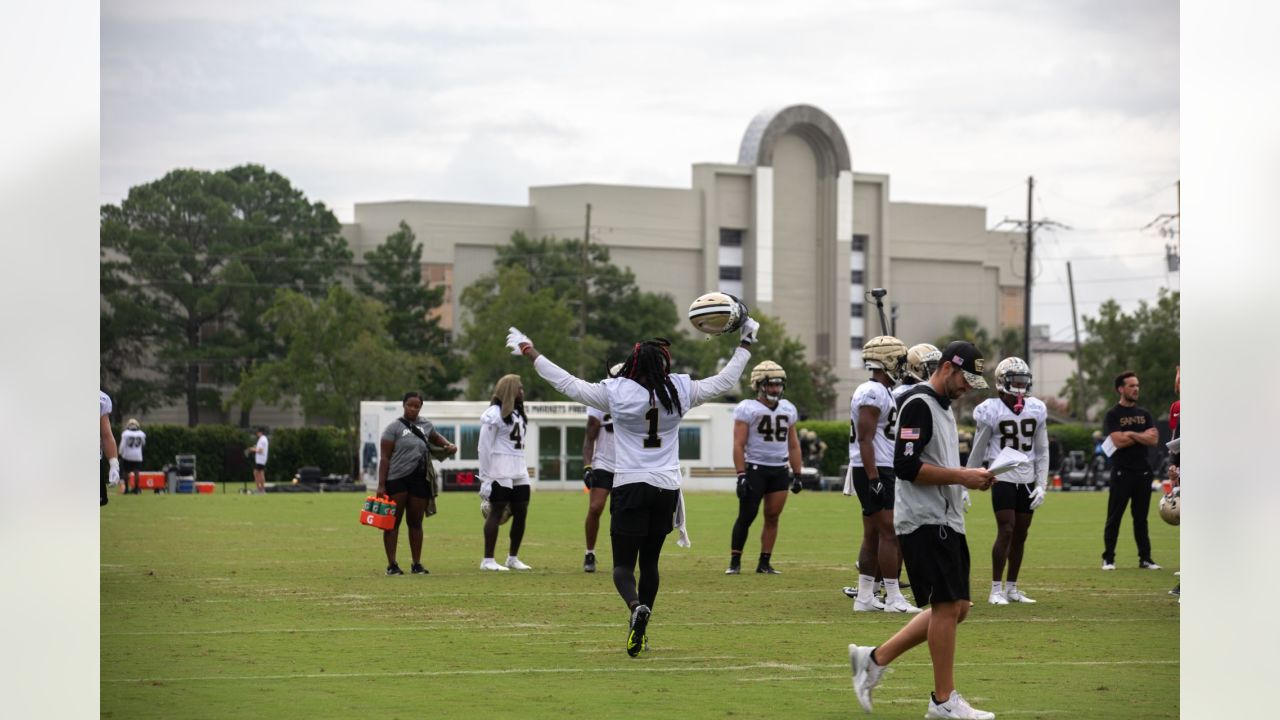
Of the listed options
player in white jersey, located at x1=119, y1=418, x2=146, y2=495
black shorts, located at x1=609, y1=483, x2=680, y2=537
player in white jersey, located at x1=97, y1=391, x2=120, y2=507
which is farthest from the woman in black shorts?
player in white jersey, located at x1=119, y1=418, x2=146, y2=495

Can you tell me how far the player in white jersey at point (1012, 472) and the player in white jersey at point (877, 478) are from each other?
859 mm

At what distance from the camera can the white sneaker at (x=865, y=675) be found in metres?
9.82

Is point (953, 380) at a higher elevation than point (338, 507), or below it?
higher

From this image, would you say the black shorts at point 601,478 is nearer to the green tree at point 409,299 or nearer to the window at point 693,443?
the window at point 693,443

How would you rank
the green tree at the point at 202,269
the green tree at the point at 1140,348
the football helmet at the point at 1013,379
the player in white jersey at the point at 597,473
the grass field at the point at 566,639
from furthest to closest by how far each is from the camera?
1. the green tree at the point at 202,269
2. the green tree at the point at 1140,348
3. the player in white jersey at the point at 597,473
4. the football helmet at the point at 1013,379
5. the grass field at the point at 566,639

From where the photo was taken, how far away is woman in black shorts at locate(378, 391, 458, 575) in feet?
61.3

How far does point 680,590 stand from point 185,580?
525cm

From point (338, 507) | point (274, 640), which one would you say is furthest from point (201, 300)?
point (274, 640)

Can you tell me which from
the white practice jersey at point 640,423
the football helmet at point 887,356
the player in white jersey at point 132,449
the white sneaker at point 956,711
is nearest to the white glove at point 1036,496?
the football helmet at point 887,356

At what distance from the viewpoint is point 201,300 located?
8788cm

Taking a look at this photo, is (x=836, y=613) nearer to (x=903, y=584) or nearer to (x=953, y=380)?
(x=903, y=584)

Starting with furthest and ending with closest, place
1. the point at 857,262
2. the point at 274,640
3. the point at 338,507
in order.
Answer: the point at 857,262, the point at 338,507, the point at 274,640

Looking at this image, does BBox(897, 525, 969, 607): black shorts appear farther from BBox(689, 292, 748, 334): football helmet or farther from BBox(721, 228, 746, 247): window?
BBox(721, 228, 746, 247): window
